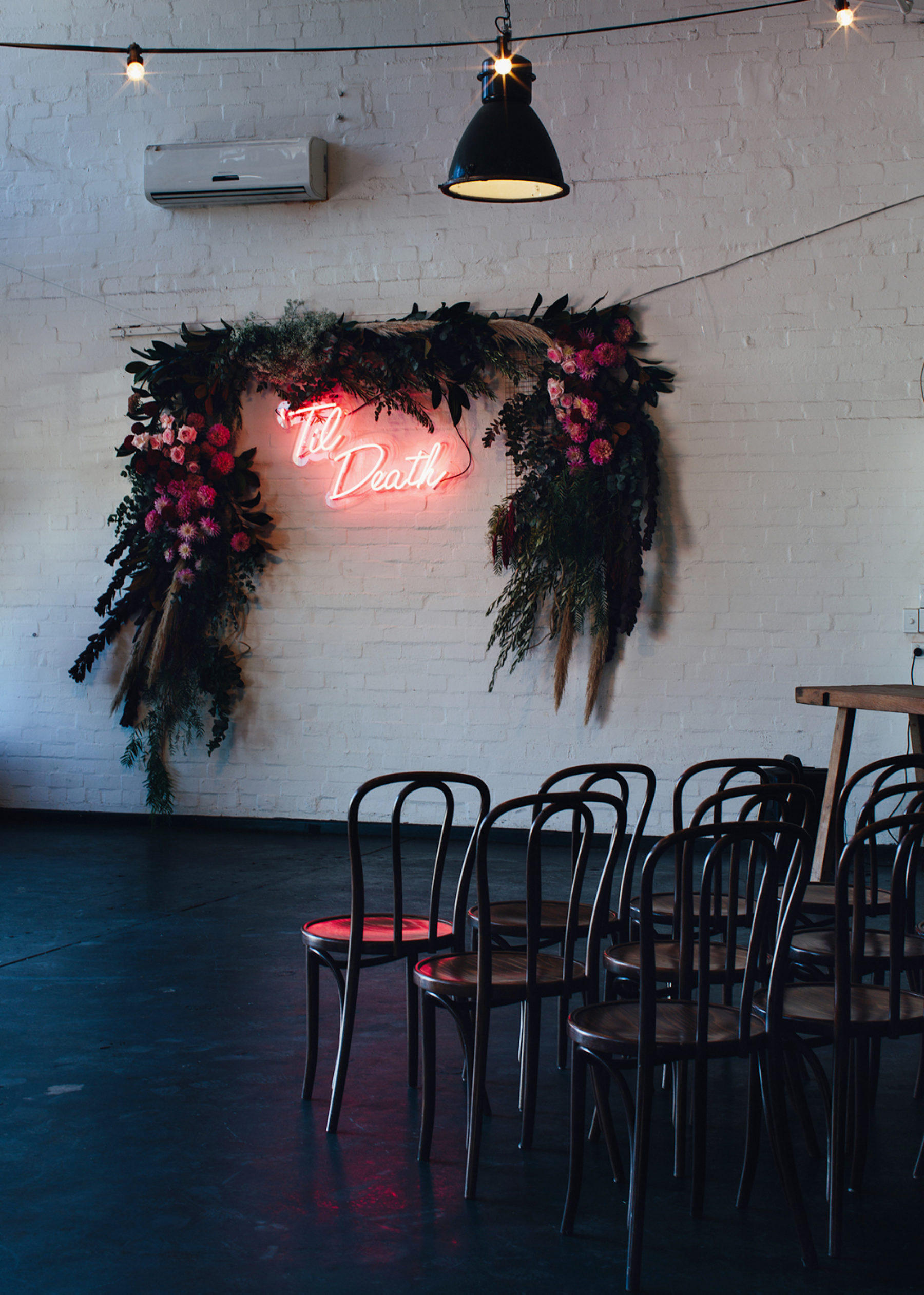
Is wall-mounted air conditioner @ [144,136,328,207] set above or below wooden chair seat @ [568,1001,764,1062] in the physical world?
above

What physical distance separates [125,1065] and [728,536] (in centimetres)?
397

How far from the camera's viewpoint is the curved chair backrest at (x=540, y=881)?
233cm

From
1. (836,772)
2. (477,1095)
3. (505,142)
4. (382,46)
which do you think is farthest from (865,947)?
(382,46)

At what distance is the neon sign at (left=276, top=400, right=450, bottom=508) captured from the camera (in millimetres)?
6414

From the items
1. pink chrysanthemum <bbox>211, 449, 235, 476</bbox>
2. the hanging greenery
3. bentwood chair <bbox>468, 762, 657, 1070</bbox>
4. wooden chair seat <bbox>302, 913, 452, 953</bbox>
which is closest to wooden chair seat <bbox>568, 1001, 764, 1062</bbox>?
bentwood chair <bbox>468, 762, 657, 1070</bbox>

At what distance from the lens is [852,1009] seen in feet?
7.71

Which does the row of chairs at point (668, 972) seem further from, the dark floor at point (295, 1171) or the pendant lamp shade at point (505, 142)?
the pendant lamp shade at point (505, 142)

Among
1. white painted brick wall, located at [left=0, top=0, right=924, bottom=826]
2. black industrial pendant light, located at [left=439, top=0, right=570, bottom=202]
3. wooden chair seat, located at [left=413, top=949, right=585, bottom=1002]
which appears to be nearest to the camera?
wooden chair seat, located at [left=413, top=949, right=585, bottom=1002]

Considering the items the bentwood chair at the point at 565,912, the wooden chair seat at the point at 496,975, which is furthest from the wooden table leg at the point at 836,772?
the wooden chair seat at the point at 496,975

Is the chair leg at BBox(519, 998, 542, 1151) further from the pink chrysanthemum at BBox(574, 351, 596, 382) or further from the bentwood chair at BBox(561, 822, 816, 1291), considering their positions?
the pink chrysanthemum at BBox(574, 351, 596, 382)

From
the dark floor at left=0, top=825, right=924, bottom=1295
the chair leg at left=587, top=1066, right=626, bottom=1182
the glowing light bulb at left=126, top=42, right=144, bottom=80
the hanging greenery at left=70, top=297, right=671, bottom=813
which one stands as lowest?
the dark floor at left=0, top=825, right=924, bottom=1295

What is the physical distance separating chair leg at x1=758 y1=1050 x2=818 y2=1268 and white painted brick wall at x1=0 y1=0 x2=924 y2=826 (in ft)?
12.7

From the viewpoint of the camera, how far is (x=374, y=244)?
21.2 ft

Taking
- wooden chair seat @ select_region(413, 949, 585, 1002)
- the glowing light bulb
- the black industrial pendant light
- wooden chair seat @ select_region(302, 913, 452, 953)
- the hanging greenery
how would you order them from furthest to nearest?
1. the glowing light bulb
2. the hanging greenery
3. the black industrial pendant light
4. wooden chair seat @ select_region(302, 913, 452, 953)
5. wooden chair seat @ select_region(413, 949, 585, 1002)
